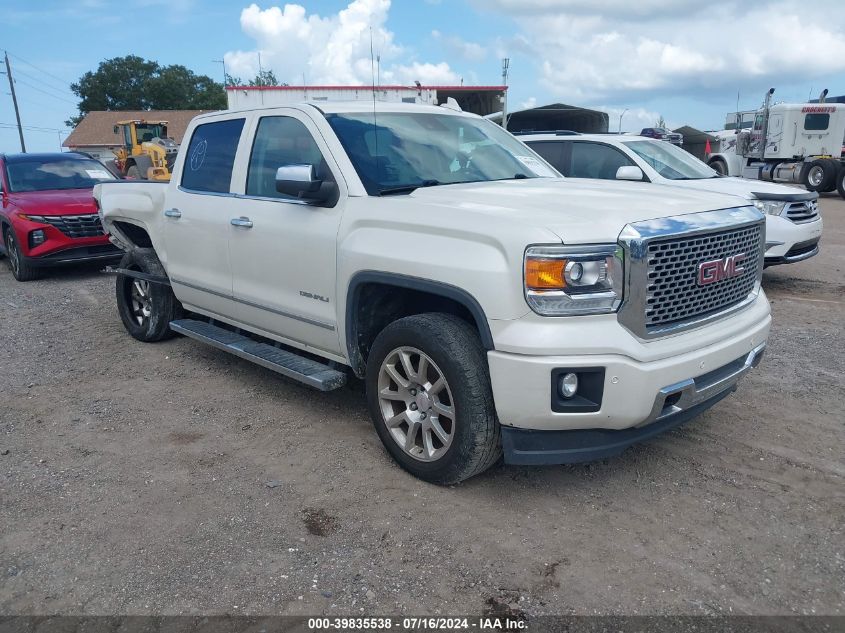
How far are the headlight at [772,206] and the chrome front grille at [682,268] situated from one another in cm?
494

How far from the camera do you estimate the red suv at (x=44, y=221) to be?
952cm

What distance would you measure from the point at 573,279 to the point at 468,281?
0.47 m

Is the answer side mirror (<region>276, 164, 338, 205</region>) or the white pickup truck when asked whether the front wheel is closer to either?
the white pickup truck

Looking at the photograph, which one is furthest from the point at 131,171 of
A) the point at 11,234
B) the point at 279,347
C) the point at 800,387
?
the point at 800,387

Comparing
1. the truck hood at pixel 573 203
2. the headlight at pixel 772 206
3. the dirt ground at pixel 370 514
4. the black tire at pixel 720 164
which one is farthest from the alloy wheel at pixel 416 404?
the black tire at pixel 720 164

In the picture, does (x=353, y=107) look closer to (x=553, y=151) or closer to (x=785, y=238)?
(x=553, y=151)

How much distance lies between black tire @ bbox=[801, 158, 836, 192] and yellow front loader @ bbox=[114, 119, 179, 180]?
1864 centimetres

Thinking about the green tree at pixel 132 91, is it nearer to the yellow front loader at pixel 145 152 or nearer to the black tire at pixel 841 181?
the yellow front loader at pixel 145 152

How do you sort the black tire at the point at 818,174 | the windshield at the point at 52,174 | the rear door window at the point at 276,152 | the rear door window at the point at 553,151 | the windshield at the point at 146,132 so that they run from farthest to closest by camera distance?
1. the windshield at the point at 146,132
2. the black tire at the point at 818,174
3. the windshield at the point at 52,174
4. the rear door window at the point at 553,151
5. the rear door window at the point at 276,152

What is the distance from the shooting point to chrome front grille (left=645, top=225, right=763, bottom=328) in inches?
119

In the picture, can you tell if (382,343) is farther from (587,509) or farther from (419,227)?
(587,509)

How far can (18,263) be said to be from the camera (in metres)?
9.84

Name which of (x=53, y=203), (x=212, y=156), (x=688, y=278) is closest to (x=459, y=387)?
(x=688, y=278)

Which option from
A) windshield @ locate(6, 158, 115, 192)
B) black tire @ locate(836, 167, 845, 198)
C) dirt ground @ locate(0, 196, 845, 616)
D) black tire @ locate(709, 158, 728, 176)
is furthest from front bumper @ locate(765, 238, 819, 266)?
black tire @ locate(709, 158, 728, 176)
